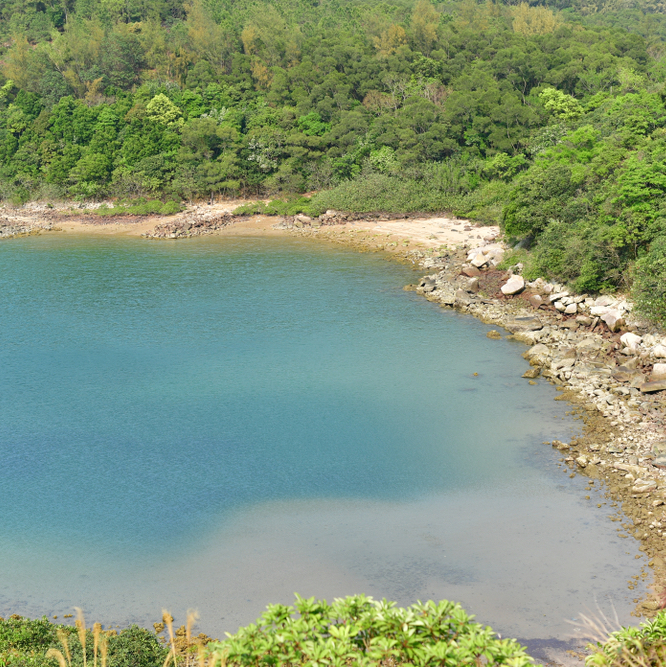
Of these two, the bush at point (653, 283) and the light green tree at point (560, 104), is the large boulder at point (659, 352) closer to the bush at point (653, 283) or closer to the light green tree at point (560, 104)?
the bush at point (653, 283)

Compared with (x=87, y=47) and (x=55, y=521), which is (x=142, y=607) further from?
(x=87, y=47)

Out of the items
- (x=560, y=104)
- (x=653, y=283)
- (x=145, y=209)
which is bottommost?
(x=145, y=209)

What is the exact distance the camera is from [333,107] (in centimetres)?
5953

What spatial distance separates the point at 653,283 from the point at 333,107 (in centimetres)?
4040

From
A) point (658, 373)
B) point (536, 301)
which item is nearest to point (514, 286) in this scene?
point (536, 301)

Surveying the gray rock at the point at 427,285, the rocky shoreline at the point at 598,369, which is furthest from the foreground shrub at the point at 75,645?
the gray rock at the point at 427,285

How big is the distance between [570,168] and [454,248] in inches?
395

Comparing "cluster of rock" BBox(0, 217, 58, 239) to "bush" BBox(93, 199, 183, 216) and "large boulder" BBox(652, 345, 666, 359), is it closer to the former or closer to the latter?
"bush" BBox(93, 199, 183, 216)

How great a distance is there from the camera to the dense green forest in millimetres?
50188

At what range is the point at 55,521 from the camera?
694 inches

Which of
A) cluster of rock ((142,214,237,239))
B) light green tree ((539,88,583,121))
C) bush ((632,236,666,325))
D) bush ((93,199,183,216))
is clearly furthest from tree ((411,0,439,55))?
bush ((632,236,666,325))

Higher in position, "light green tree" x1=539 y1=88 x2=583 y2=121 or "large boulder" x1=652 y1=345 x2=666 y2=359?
"light green tree" x1=539 y1=88 x2=583 y2=121

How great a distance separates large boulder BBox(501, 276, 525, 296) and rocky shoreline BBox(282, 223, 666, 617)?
0.05 meters

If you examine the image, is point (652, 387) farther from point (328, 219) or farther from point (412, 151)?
point (412, 151)
